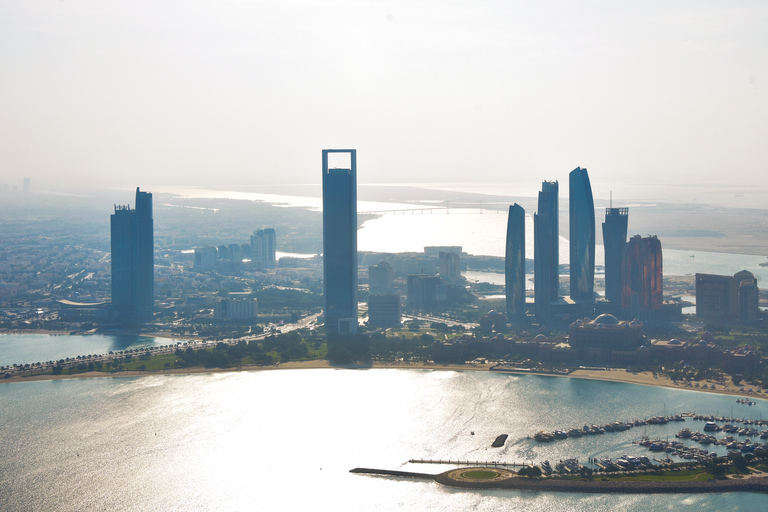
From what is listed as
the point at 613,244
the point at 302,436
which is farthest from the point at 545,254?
the point at 302,436

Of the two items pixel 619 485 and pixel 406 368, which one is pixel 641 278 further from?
pixel 619 485

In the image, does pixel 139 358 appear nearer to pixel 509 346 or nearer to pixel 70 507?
pixel 509 346

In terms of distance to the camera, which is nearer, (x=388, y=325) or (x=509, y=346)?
(x=509, y=346)

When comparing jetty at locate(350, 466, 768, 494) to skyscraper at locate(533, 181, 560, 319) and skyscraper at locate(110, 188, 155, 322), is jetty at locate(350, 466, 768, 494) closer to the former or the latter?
skyscraper at locate(533, 181, 560, 319)

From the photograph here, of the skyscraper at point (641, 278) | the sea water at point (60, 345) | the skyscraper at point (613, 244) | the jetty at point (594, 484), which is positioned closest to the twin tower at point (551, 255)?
the skyscraper at point (613, 244)

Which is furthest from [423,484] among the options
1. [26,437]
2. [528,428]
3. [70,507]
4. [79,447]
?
[26,437]

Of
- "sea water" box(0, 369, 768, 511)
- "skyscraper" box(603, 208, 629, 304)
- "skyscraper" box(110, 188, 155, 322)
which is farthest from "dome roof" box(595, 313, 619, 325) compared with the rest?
"skyscraper" box(110, 188, 155, 322)
